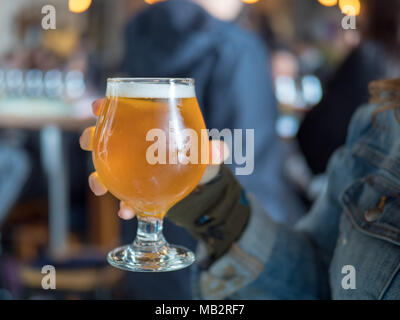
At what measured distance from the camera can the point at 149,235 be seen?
702 millimetres

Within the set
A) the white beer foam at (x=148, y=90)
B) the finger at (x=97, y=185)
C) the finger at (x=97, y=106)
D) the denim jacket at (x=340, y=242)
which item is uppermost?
the white beer foam at (x=148, y=90)

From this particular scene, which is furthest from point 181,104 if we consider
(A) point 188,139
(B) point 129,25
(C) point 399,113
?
(B) point 129,25

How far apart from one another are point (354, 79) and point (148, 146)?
1658 millimetres

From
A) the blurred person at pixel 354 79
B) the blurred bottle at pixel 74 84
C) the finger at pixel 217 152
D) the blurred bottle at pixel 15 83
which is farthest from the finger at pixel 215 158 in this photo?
the blurred bottle at pixel 15 83

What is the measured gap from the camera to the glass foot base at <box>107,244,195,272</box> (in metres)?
0.65

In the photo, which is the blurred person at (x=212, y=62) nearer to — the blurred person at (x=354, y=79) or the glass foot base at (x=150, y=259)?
the blurred person at (x=354, y=79)

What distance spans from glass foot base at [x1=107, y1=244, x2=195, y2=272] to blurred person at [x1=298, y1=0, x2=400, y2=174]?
1337 millimetres

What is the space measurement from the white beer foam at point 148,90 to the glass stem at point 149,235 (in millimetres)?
165

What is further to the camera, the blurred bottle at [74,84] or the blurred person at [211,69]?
the blurred bottle at [74,84]

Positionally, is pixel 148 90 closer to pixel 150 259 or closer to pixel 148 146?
pixel 148 146

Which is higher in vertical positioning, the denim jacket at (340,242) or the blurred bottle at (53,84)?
the blurred bottle at (53,84)

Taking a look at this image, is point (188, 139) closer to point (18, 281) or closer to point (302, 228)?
point (302, 228)

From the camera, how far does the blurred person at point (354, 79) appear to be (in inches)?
75.2

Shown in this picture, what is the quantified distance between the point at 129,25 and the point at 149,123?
1020 millimetres
